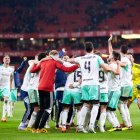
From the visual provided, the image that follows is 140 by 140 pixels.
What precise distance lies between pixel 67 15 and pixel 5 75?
49.8m

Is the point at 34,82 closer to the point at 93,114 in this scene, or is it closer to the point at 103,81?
the point at 103,81

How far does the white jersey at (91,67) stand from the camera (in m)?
14.0

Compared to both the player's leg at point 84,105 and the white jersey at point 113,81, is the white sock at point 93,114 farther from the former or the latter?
the white jersey at point 113,81

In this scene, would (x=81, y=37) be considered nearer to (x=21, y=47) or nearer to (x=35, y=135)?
(x=21, y=47)

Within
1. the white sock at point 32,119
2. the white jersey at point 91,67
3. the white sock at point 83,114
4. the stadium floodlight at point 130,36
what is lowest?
the white sock at point 32,119

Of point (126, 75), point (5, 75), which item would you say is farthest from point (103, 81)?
point (5, 75)

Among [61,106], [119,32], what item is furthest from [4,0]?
[61,106]

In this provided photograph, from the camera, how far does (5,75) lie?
20.6 meters

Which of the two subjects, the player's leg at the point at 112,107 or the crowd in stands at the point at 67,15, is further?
the crowd in stands at the point at 67,15

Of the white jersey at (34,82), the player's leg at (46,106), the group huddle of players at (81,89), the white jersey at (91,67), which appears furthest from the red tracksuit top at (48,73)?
the white jersey at (34,82)

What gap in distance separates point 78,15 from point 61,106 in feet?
179

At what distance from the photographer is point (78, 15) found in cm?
6981

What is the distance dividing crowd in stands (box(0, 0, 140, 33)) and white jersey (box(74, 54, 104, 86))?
53151mm

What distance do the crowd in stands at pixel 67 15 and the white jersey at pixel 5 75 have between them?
47.0 m
